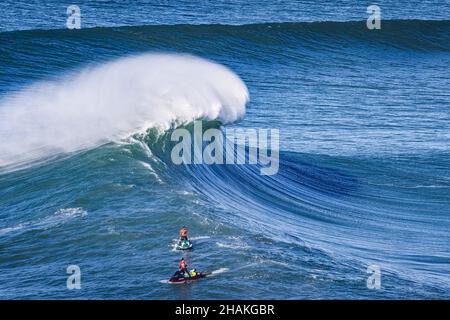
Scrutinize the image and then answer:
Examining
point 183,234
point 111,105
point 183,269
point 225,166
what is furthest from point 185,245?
point 111,105

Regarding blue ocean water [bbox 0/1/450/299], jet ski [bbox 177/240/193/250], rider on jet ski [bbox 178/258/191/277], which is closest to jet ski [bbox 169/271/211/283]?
rider on jet ski [bbox 178/258/191/277]

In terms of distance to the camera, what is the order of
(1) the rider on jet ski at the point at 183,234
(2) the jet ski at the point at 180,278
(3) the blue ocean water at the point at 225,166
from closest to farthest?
(2) the jet ski at the point at 180,278 < (3) the blue ocean water at the point at 225,166 < (1) the rider on jet ski at the point at 183,234

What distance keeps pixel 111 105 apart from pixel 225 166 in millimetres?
3494

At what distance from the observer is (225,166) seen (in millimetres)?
27875

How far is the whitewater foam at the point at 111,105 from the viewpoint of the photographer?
26.4 m

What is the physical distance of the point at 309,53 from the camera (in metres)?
48.0

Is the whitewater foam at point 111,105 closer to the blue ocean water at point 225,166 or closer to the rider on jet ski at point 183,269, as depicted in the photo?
the blue ocean water at point 225,166

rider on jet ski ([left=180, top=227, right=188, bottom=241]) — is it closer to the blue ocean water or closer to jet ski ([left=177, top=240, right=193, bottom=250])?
jet ski ([left=177, top=240, right=193, bottom=250])

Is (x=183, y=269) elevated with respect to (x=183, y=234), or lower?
lower

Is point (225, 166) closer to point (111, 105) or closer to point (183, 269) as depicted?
point (111, 105)

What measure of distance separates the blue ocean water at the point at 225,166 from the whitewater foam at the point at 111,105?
86 millimetres

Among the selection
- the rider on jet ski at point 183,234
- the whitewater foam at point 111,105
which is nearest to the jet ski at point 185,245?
the rider on jet ski at point 183,234

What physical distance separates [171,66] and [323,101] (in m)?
6.49
